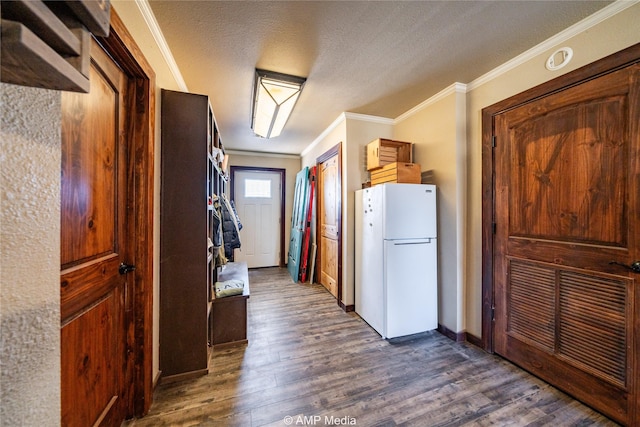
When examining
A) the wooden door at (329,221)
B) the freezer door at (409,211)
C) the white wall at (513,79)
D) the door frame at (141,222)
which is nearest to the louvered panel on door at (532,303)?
the white wall at (513,79)

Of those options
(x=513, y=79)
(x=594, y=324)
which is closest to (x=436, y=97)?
(x=513, y=79)

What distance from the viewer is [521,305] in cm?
186

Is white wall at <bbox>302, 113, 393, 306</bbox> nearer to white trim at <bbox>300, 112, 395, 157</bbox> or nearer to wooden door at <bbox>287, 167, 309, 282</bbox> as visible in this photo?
white trim at <bbox>300, 112, 395, 157</bbox>

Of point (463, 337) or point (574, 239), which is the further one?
point (463, 337)

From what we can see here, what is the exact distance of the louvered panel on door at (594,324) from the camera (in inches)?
55.0

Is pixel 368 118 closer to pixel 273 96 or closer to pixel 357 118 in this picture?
pixel 357 118

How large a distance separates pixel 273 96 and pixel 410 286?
226cm

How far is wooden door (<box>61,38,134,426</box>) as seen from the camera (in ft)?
3.11

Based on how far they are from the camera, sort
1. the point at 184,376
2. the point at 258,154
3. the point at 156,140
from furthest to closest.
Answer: the point at 258,154 < the point at 184,376 < the point at 156,140

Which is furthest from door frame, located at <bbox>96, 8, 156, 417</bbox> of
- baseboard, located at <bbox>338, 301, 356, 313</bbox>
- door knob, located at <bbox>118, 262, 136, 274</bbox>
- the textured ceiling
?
baseboard, located at <bbox>338, 301, 356, 313</bbox>

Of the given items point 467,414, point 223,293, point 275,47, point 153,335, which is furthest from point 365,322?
point 275,47

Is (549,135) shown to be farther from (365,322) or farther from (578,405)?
(365,322)

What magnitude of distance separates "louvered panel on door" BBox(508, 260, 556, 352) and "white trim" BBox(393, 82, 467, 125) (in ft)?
5.26

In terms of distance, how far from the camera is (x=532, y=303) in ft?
5.89
